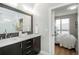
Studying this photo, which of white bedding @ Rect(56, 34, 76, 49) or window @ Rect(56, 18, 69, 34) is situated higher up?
window @ Rect(56, 18, 69, 34)

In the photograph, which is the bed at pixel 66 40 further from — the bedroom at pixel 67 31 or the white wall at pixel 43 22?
the white wall at pixel 43 22

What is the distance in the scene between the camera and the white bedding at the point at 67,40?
3036mm

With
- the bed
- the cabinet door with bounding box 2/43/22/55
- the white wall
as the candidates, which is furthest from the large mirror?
the bed

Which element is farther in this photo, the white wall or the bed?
the bed

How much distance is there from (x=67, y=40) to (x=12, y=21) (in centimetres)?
248

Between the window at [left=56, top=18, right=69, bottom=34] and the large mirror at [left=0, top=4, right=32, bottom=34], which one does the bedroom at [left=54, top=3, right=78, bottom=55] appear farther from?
the large mirror at [left=0, top=4, right=32, bottom=34]

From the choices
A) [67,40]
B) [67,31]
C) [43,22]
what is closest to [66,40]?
[67,40]

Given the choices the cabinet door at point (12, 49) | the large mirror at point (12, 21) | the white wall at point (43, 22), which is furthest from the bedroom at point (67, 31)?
the cabinet door at point (12, 49)

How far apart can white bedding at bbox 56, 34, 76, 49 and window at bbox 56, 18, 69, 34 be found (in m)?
0.36

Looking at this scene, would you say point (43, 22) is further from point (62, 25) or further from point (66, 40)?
point (66, 40)

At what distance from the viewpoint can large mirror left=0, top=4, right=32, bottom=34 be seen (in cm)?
183

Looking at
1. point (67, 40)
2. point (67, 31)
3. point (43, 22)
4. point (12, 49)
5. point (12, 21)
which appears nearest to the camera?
point (12, 49)

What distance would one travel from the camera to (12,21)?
210 centimetres

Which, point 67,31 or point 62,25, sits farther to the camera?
point 67,31
